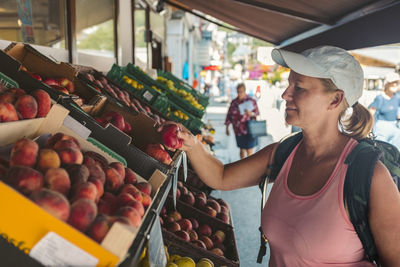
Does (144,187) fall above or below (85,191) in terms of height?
below

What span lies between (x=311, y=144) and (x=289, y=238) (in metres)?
0.51

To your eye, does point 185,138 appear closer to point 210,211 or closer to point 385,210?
point 385,210

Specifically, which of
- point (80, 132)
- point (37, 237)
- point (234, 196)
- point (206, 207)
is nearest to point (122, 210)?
point (37, 237)

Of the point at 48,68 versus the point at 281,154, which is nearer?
the point at 281,154

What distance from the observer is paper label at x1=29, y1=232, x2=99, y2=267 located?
94 cm

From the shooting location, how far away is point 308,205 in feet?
5.90

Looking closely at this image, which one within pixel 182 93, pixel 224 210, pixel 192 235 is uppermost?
Result: pixel 182 93

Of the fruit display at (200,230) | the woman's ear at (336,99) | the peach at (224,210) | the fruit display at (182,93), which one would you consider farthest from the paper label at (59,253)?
the fruit display at (182,93)

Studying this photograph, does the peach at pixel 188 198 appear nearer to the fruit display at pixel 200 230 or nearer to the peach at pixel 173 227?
the fruit display at pixel 200 230

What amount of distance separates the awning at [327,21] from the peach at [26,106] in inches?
70.5

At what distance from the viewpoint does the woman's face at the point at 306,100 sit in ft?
6.14

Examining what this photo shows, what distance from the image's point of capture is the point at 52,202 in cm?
99

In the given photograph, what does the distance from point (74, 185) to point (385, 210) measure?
125 centimetres

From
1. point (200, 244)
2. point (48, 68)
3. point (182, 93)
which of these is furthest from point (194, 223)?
point (182, 93)
